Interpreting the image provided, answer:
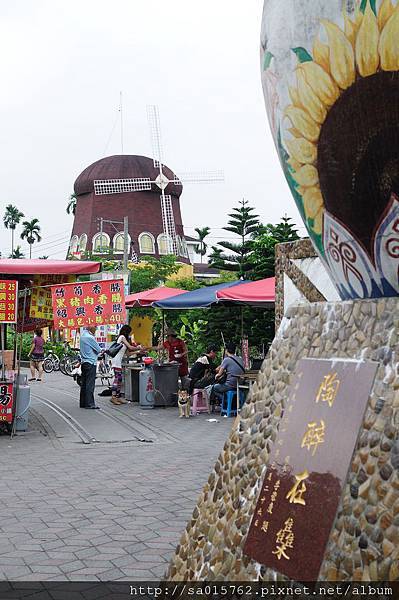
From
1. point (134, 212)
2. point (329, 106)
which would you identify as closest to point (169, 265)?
point (134, 212)

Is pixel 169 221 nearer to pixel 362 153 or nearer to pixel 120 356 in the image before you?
pixel 120 356

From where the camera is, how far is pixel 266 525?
2.70 metres

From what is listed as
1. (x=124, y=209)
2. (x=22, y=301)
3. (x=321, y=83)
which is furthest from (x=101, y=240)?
(x=321, y=83)

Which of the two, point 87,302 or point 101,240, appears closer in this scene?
point 87,302

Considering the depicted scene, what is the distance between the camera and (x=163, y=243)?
41.8 metres

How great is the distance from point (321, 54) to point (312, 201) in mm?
586

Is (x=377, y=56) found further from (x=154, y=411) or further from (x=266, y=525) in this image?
(x=154, y=411)

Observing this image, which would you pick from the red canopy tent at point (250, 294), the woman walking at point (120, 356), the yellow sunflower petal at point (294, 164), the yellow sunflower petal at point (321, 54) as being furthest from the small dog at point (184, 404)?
the yellow sunflower petal at point (321, 54)

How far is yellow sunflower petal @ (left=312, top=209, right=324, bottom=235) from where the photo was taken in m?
2.93

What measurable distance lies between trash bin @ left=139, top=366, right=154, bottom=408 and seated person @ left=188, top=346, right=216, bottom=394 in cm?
76

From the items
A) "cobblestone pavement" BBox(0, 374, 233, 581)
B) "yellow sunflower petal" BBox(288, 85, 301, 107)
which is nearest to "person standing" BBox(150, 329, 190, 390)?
"cobblestone pavement" BBox(0, 374, 233, 581)

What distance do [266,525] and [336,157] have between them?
143 cm

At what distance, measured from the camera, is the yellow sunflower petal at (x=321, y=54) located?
2660mm

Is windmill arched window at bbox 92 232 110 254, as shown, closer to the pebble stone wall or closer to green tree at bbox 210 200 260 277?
green tree at bbox 210 200 260 277
